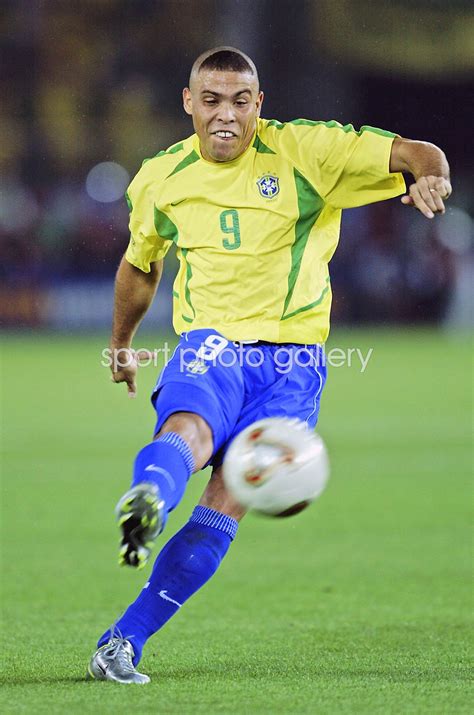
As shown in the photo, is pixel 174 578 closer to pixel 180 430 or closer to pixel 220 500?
pixel 220 500

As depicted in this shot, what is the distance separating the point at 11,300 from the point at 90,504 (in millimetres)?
15560

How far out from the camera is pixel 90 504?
9555 mm

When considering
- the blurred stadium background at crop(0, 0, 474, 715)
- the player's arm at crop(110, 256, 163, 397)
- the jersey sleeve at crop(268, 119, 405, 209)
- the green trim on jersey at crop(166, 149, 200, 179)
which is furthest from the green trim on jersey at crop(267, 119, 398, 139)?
the blurred stadium background at crop(0, 0, 474, 715)

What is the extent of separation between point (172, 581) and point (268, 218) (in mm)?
1376

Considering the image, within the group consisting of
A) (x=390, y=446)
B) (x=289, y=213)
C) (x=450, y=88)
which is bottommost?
(x=390, y=446)

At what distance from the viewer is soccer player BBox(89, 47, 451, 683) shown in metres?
4.76

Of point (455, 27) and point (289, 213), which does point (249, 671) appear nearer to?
point (289, 213)

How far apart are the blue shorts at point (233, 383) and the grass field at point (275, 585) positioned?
0.91 meters

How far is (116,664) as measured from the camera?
15.3 ft

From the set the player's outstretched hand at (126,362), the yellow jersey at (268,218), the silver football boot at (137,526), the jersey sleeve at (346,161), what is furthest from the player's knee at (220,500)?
the jersey sleeve at (346,161)

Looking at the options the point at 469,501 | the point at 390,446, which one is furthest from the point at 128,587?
the point at 390,446

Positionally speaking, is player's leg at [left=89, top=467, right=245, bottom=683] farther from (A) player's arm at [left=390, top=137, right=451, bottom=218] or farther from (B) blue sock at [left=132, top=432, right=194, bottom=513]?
(A) player's arm at [left=390, top=137, right=451, bottom=218]

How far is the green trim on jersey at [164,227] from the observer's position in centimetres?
517

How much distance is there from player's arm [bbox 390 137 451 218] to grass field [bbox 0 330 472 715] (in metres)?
1.64
